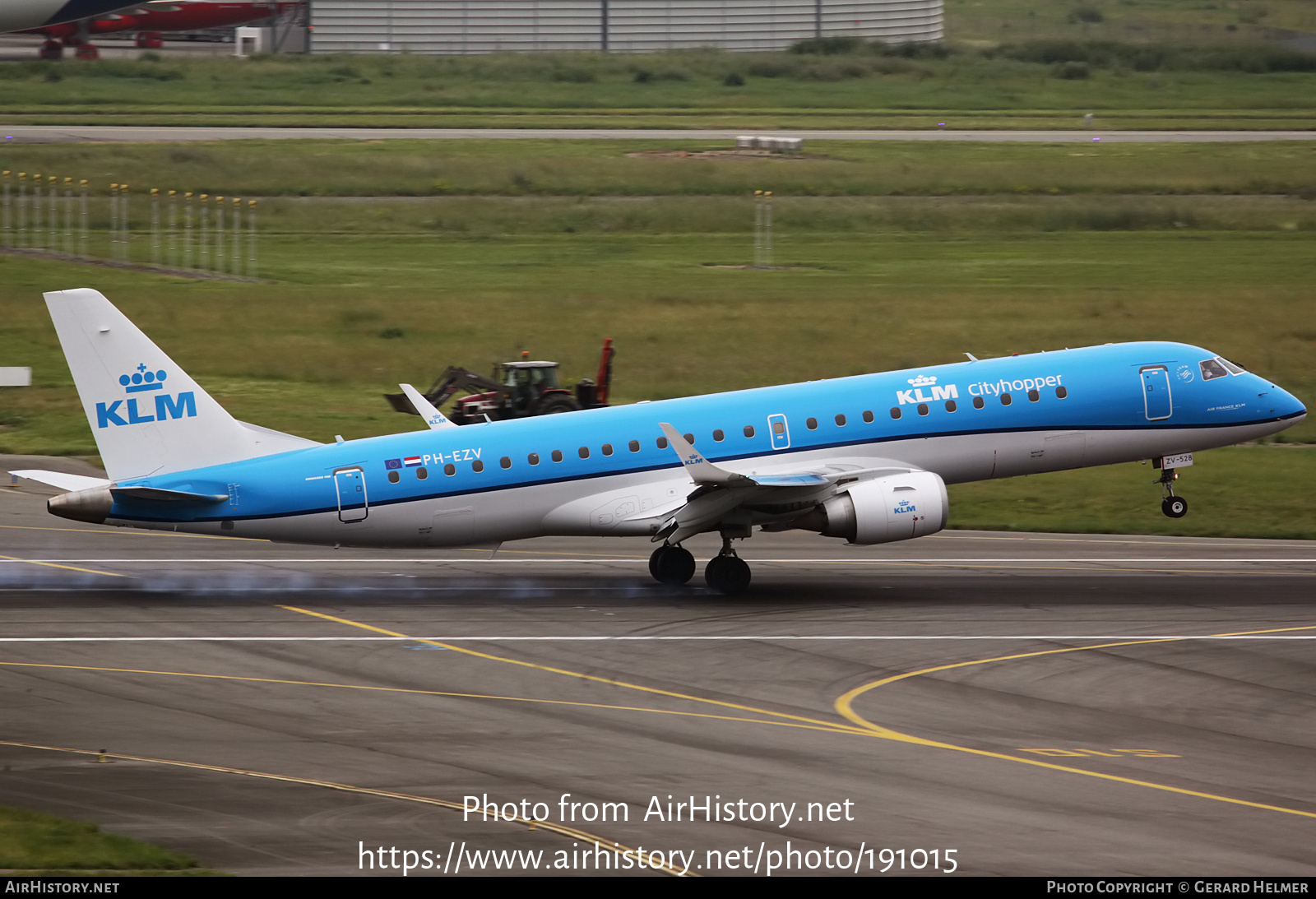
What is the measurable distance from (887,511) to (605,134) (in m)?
82.9

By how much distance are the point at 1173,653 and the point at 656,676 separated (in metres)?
9.75

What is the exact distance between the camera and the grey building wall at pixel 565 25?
484 feet

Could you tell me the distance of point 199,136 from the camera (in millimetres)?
106125

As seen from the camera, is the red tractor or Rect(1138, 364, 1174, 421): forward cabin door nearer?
Rect(1138, 364, 1174, 421): forward cabin door

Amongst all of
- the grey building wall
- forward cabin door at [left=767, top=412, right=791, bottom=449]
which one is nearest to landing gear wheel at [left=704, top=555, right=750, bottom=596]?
forward cabin door at [left=767, top=412, right=791, bottom=449]

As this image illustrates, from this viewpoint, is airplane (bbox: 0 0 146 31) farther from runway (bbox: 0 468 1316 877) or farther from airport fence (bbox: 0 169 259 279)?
runway (bbox: 0 468 1316 877)

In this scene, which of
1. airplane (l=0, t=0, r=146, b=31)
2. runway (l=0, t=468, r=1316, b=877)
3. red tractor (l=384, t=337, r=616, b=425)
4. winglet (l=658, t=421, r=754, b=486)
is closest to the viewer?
runway (l=0, t=468, r=1316, b=877)

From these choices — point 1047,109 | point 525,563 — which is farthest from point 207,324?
point 1047,109

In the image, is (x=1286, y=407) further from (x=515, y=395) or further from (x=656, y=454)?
(x=515, y=395)

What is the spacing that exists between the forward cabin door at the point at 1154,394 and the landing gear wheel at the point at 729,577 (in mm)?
10077

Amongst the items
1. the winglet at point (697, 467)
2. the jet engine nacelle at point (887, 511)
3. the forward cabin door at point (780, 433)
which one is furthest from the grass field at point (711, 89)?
the winglet at point (697, 467)

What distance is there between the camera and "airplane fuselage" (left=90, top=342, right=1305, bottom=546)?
3462 cm

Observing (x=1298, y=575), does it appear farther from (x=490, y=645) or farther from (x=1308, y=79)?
(x=1308, y=79)

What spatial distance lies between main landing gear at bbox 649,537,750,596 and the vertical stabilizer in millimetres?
8902
